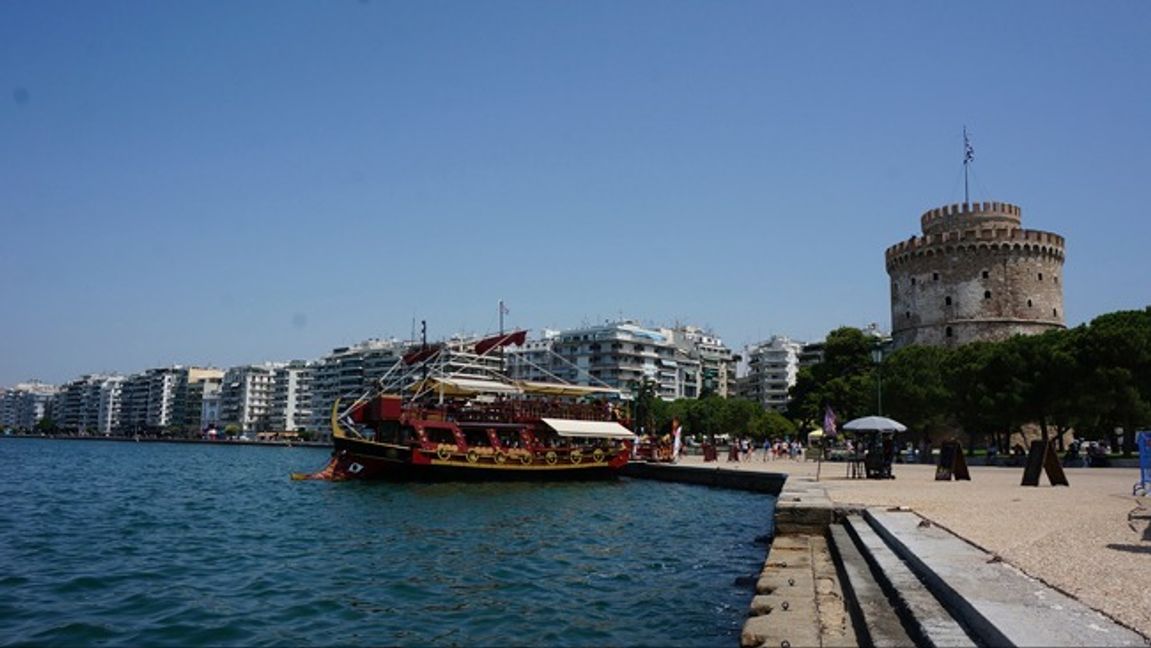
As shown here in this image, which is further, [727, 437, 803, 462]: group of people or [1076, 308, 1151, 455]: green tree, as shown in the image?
[727, 437, 803, 462]: group of people

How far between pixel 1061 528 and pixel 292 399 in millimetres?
157099

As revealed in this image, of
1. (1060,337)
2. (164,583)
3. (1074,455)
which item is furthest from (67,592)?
(1060,337)

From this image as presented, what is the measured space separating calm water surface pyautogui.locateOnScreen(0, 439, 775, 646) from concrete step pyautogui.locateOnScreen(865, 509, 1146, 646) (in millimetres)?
2216

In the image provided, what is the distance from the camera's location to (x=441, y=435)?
1473 inches

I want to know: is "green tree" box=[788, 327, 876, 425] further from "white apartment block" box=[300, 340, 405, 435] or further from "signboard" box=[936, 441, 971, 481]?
"white apartment block" box=[300, 340, 405, 435]

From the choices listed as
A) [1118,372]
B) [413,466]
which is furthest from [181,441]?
[1118,372]

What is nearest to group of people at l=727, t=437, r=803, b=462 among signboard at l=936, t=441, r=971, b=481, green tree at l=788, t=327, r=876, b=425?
green tree at l=788, t=327, r=876, b=425

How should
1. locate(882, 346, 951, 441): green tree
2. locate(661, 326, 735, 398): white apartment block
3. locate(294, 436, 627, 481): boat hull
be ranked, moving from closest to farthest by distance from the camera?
locate(294, 436, 627, 481): boat hull < locate(882, 346, 951, 441): green tree < locate(661, 326, 735, 398): white apartment block

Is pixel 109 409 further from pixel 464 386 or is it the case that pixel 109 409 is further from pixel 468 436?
pixel 468 436

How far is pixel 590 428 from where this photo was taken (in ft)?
132

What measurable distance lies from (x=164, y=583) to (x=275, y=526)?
8.11 m

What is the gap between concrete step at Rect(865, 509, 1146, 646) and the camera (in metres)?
4.82

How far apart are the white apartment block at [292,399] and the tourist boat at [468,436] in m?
119

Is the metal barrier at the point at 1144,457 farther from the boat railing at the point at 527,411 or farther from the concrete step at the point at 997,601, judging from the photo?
the boat railing at the point at 527,411
